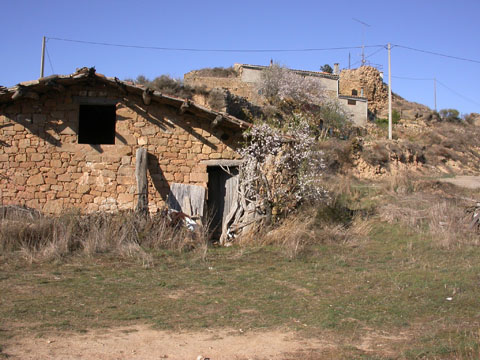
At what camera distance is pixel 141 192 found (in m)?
11.3

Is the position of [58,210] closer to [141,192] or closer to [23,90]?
[141,192]

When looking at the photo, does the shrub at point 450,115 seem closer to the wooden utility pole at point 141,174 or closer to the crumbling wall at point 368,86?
the crumbling wall at point 368,86

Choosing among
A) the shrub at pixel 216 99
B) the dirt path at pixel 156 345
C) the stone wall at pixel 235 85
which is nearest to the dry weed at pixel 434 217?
the dirt path at pixel 156 345

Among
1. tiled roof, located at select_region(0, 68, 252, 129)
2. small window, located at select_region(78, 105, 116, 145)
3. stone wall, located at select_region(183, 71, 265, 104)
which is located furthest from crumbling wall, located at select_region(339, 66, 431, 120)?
tiled roof, located at select_region(0, 68, 252, 129)

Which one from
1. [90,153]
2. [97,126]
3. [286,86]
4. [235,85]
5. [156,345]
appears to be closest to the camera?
[156,345]

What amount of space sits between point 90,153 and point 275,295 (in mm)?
6385

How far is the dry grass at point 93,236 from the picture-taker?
29.8ft

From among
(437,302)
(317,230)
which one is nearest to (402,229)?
(317,230)

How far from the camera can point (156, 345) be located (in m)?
5.07

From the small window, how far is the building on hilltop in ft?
46.1

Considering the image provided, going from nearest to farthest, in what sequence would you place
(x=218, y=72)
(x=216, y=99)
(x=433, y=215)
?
(x=433, y=215), (x=216, y=99), (x=218, y=72)

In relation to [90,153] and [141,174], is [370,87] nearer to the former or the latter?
[141,174]

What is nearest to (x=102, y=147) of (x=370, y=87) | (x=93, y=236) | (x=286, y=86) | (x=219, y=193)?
(x=93, y=236)

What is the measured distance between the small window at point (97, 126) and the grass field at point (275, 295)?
20.9ft
